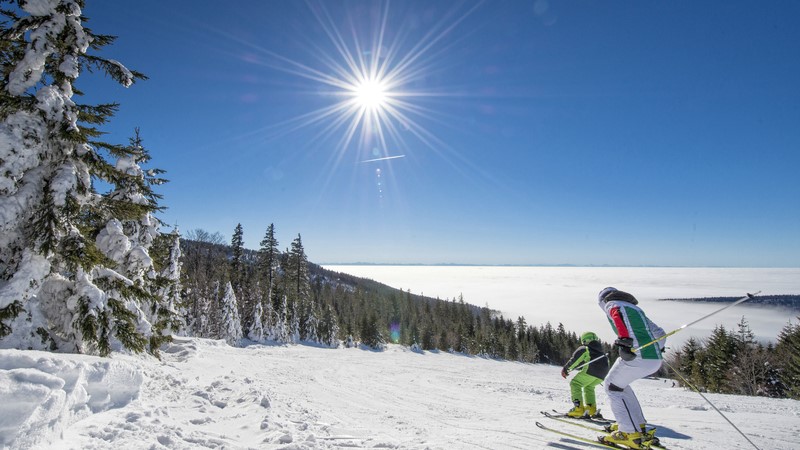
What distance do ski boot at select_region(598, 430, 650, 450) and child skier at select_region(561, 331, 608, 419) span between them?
5.33 ft

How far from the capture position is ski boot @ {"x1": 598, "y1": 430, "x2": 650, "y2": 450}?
5.50 meters

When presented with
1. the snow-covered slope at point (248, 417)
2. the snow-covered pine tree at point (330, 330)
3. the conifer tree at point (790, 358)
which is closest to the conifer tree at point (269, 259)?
the snow-covered pine tree at point (330, 330)

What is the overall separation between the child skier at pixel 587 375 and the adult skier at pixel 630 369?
4.92ft

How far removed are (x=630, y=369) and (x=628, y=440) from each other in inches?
42.8

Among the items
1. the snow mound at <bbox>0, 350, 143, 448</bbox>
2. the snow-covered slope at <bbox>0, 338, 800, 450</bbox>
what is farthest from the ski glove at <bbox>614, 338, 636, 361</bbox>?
the snow mound at <bbox>0, 350, 143, 448</bbox>

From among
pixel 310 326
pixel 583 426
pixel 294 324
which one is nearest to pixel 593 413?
pixel 583 426

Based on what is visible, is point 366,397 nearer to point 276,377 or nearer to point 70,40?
point 276,377

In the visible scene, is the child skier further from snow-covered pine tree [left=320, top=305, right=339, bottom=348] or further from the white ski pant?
snow-covered pine tree [left=320, top=305, right=339, bottom=348]

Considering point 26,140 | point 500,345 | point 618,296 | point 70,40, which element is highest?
point 70,40

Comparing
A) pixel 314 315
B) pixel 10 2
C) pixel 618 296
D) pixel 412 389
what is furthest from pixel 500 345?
pixel 10 2

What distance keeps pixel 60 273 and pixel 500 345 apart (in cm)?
7666

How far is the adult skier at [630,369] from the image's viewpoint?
5578mm

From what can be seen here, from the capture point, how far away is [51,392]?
14.7ft

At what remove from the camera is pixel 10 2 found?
7.85 m
